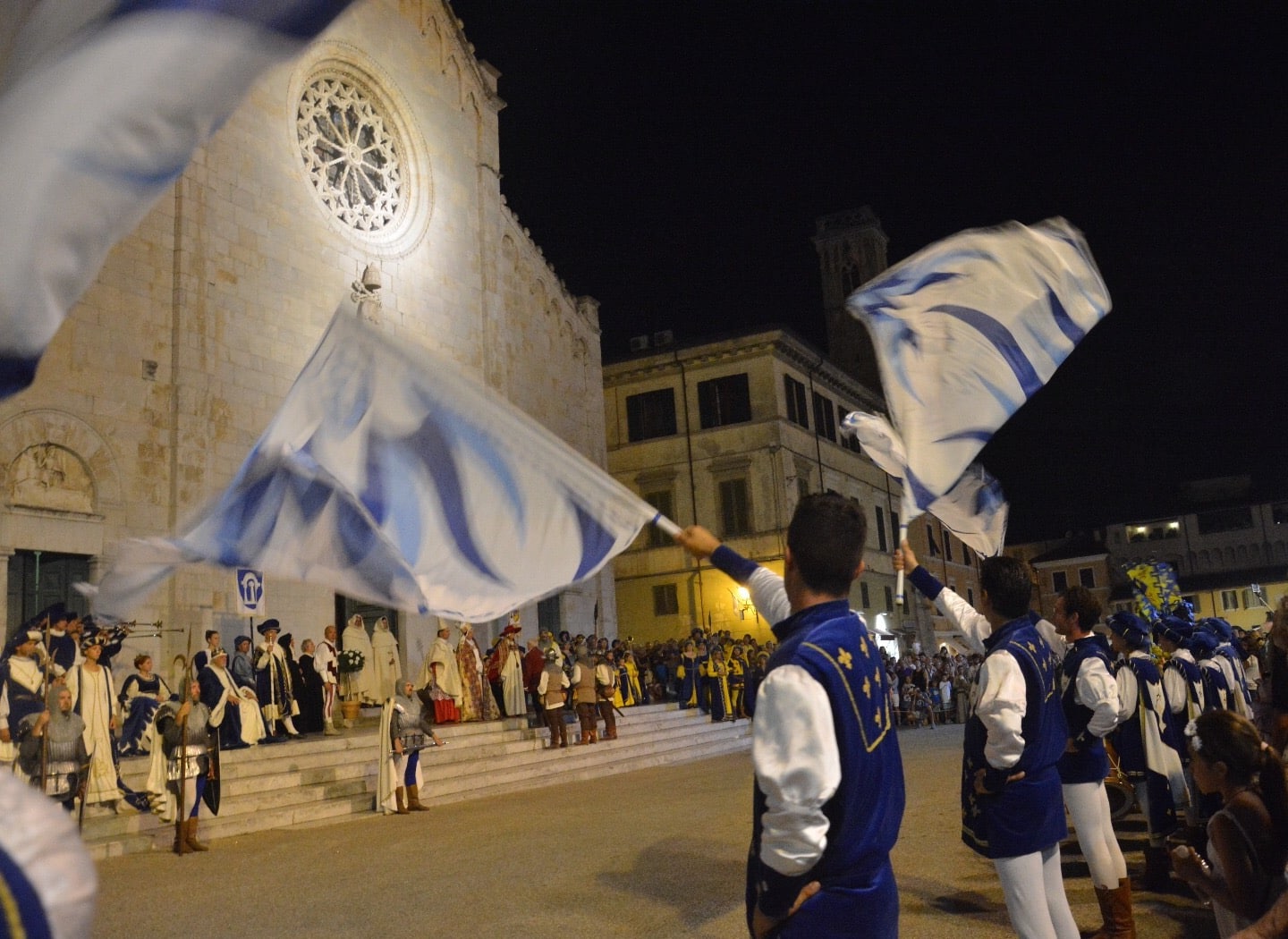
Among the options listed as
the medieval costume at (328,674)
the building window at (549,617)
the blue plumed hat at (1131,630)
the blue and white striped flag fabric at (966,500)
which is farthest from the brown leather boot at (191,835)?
the building window at (549,617)

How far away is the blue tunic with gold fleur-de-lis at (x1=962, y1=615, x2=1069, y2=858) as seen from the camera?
4.55 metres

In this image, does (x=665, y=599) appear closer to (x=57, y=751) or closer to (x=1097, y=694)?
(x=57, y=751)

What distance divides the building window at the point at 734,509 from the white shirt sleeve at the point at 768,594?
32807 millimetres

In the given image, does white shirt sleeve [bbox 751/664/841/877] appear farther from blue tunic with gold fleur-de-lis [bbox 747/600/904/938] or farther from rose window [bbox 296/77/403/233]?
rose window [bbox 296/77/403/233]

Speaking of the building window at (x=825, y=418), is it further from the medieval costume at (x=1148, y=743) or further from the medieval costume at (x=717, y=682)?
the medieval costume at (x=1148, y=743)


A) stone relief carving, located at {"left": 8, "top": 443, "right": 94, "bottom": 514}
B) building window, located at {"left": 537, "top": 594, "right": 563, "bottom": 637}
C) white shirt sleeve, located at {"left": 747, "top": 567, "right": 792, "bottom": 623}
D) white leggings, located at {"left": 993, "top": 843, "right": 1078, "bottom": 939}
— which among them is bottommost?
white leggings, located at {"left": 993, "top": 843, "right": 1078, "bottom": 939}

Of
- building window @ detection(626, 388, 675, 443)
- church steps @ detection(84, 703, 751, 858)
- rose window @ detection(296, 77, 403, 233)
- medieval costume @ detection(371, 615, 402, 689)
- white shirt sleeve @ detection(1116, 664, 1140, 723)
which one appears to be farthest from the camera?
building window @ detection(626, 388, 675, 443)

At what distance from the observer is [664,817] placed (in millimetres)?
10805

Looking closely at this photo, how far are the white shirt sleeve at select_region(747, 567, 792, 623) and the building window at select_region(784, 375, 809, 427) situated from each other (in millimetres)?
34167

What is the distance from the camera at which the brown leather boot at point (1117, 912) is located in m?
5.36

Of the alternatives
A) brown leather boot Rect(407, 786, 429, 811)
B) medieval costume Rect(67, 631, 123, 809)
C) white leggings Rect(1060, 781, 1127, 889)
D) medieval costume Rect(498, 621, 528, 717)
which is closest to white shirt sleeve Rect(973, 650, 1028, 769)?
white leggings Rect(1060, 781, 1127, 889)

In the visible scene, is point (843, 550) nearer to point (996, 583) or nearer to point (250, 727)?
point (996, 583)

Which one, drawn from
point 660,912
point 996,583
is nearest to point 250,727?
point 660,912

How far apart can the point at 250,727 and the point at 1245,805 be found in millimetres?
12909
